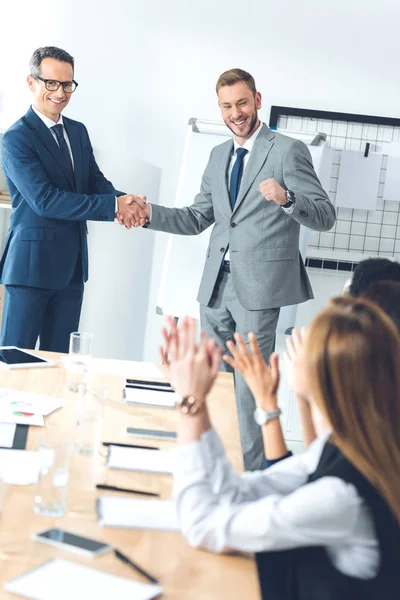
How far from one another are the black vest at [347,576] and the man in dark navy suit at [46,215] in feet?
7.50

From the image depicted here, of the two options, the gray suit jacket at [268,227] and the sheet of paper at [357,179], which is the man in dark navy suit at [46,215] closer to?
the gray suit jacket at [268,227]

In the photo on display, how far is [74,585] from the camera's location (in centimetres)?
108

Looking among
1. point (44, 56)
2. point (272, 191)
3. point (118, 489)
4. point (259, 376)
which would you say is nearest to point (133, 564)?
point (118, 489)

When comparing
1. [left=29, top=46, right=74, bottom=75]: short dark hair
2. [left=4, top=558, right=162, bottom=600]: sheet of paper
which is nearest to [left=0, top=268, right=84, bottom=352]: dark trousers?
[left=29, top=46, right=74, bottom=75]: short dark hair

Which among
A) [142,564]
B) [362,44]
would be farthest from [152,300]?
[142,564]

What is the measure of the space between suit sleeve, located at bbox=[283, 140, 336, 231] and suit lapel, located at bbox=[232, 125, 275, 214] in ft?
0.34

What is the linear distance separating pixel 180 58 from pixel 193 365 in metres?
3.17

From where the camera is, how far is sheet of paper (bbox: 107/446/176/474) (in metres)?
1.58

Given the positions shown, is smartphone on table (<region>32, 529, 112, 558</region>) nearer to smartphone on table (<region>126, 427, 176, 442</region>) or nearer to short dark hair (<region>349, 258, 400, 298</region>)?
smartphone on table (<region>126, 427, 176, 442</region>)

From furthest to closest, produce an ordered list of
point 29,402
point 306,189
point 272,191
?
point 306,189 → point 272,191 → point 29,402

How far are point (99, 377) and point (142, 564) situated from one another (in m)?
1.20

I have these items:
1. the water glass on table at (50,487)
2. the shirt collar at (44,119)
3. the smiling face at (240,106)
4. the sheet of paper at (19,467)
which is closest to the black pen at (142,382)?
the sheet of paper at (19,467)

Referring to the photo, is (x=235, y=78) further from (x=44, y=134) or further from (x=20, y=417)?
(x=20, y=417)

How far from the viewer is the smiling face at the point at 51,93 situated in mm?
3332
